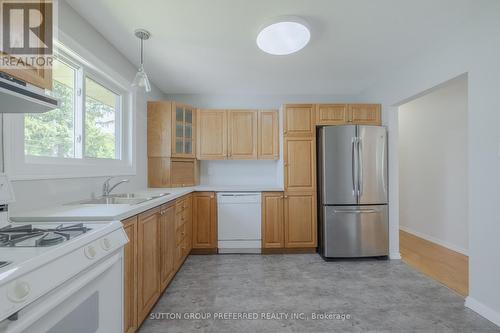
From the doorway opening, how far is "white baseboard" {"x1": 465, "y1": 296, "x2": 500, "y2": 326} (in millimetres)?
514

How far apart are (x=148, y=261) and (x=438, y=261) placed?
3.34m

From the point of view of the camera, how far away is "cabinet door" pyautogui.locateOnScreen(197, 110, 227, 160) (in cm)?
365

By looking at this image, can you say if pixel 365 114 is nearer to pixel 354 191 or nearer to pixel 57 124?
pixel 354 191

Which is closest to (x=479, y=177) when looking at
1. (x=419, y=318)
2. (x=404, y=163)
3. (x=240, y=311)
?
(x=419, y=318)

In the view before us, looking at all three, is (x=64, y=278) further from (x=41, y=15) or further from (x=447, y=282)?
(x=447, y=282)

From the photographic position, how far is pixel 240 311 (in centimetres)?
197

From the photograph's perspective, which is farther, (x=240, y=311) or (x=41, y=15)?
(x=240, y=311)

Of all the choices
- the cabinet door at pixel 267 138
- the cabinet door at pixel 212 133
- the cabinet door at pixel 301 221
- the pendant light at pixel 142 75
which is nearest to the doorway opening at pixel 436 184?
the cabinet door at pixel 301 221

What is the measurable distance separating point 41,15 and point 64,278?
1.29 metres

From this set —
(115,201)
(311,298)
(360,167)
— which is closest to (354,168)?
(360,167)

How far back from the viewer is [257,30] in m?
2.12

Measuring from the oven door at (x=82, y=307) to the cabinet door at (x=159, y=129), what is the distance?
2270mm

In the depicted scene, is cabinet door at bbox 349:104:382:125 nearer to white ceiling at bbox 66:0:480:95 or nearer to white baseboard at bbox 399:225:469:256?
white ceiling at bbox 66:0:480:95

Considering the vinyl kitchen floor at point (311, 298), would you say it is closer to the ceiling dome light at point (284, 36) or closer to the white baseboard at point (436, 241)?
the white baseboard at point (436, 241)
